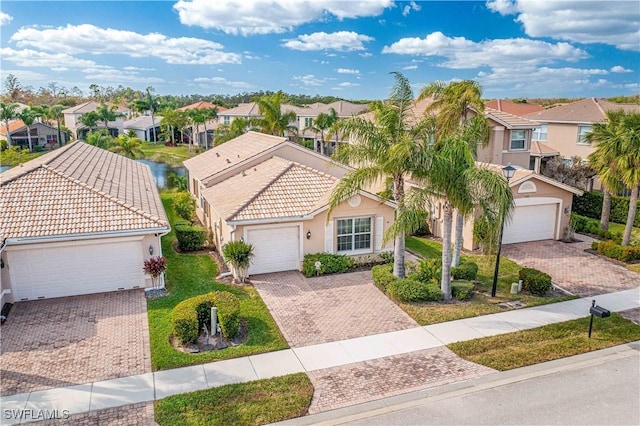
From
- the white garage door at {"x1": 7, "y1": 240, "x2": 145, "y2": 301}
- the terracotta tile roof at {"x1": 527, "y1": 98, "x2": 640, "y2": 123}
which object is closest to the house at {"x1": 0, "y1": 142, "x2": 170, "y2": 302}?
the white garage door at {"x1": 7, "y1": 240, "x2": 145, "y2": 301}

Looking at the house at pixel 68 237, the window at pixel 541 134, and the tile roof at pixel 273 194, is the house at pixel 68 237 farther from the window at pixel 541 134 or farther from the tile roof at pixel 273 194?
the window at pixel 541 134

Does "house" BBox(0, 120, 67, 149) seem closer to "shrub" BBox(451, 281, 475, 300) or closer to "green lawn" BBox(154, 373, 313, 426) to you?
"shrub" BBox(451, 281, 475, 300)

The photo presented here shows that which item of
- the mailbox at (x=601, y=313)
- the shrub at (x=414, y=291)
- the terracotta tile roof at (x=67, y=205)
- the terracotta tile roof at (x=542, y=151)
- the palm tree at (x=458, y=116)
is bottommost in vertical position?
the shrub at (x=414, y=291)

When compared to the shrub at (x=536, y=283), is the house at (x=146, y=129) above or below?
above

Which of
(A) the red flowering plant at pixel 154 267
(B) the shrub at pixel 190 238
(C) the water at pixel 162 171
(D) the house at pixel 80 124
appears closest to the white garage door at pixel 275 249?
(A) the red flowering plant at pixel 154 267

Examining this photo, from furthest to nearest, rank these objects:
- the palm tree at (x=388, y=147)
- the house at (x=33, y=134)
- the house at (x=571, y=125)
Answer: the house at (x=33, y=134)
the house at (x=571, y=125)
the palm tree at (x=388, y=147)
